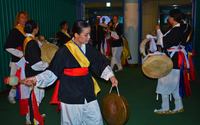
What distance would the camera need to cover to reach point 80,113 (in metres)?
2.76

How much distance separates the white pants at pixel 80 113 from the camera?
273 centimetres

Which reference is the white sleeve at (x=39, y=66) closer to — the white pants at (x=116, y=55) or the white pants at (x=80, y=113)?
the white pants at (x=80, y=113)

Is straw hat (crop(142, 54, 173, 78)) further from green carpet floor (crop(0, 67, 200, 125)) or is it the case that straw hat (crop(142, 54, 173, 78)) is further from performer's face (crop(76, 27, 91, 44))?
performer's face (crop(76, 27, 91, 44))

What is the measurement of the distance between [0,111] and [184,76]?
118 inches

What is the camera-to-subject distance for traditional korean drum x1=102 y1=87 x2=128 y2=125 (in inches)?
99.3

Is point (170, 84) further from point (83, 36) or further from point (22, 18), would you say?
point (22, 18)

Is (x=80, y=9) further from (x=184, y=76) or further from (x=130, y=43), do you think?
(x=184, y=76)

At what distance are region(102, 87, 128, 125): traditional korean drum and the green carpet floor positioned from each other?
150 cm

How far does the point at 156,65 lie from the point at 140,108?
3.20ft

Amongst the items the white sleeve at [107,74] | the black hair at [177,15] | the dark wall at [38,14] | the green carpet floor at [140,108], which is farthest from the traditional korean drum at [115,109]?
the dark wall at [38,14]

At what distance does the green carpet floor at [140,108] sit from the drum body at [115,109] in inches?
59.2

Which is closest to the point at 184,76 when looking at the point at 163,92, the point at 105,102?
the point at 163,92

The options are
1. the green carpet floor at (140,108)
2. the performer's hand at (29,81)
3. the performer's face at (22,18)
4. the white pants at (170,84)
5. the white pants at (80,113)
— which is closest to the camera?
the performer's hand at (29,81)

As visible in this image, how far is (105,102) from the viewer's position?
2.75 m
